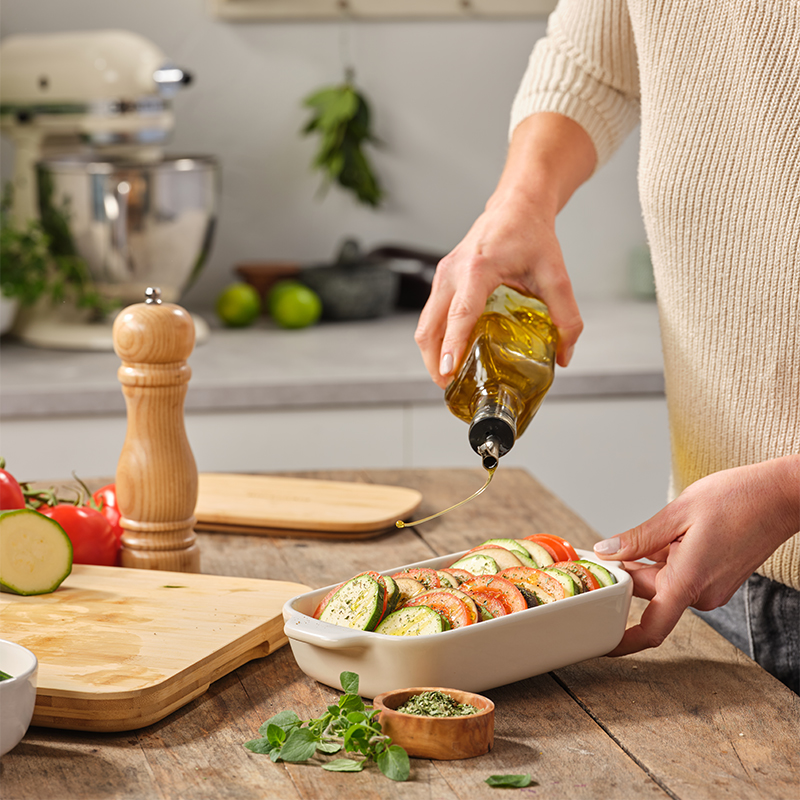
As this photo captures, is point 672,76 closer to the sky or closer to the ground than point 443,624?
closer to the sky

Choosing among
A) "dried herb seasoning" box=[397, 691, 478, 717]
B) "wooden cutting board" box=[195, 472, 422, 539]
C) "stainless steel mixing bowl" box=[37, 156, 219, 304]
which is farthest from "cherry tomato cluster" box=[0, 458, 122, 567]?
"stainless steel mixing bowl" box=[37, 156, 219, 304]

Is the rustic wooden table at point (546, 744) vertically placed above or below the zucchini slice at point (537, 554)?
below

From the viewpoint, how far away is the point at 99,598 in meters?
0.84

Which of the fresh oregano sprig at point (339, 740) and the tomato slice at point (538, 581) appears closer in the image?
the fresh oregano sprig at point (339, 740)

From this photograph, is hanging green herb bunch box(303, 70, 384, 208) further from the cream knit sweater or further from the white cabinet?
the cream knit sweater

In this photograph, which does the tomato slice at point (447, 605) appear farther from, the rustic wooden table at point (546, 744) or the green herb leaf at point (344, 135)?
the green herb leaf at point (344, 135)

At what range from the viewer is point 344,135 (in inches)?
100

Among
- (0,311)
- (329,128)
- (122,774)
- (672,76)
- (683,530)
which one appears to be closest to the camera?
(122,774)

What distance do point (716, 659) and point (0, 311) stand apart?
179 centimetres

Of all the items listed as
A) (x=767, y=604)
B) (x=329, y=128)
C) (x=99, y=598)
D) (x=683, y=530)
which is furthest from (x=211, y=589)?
(x=329, y=128)

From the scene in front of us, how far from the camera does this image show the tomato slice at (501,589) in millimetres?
701

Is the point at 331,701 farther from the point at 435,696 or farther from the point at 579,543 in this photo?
the point at 579,543

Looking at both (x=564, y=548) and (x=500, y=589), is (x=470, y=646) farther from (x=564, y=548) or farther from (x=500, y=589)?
(x=564, y=548)

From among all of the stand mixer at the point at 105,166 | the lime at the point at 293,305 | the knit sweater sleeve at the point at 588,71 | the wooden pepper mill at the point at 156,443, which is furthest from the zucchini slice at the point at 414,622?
the lime at the point at 293,305
